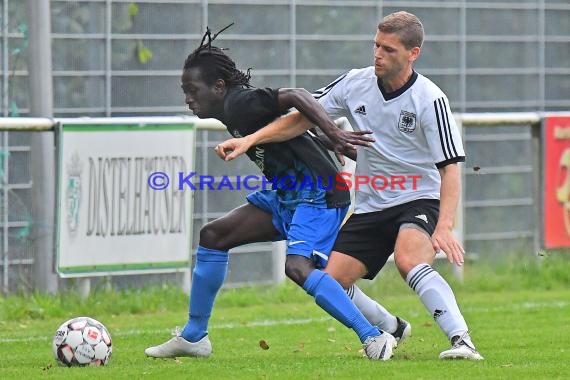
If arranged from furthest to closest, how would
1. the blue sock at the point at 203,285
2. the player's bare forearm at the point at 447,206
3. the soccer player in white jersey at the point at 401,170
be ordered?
1. the blue sock at the point at 203,285
2. the soccer player in white jersey at the point at 401,170
3. the player's bare forearm at the point at 447,206

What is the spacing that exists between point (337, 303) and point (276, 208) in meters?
0.75

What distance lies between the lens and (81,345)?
317 inches

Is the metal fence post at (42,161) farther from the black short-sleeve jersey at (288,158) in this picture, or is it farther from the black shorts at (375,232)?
the black shorts at (375,232)

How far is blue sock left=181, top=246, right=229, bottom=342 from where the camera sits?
27.5ft

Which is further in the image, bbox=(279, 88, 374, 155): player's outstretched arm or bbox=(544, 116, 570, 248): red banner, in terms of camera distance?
bbox=(544, 116, 570, 248): red banner

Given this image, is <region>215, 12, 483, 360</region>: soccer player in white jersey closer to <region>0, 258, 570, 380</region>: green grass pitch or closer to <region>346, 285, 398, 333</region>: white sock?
<region>346, 285, 398, 333</region>: white sock

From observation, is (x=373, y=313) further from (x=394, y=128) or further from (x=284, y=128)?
(x=284, y=128)

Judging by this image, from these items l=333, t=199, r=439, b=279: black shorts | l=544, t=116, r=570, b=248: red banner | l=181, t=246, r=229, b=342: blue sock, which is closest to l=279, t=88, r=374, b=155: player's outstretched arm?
l=333, t=199, r=439, b=279: black shorts

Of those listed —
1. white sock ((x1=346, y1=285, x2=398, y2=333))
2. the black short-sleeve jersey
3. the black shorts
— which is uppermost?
the black short-sleeve jersey

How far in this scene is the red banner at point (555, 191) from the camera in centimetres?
1348

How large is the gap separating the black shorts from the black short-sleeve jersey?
168 millimetres

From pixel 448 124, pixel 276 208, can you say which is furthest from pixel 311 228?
pixel 448 124

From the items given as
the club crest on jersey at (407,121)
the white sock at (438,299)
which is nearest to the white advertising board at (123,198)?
the club crest on jersey at (407,121)

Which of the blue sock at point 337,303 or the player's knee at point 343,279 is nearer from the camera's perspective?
the blue sock at point 337,303
